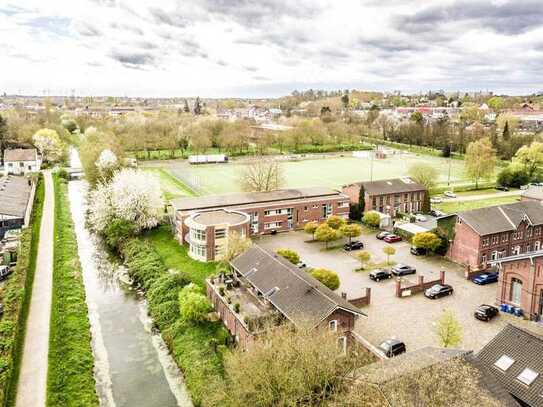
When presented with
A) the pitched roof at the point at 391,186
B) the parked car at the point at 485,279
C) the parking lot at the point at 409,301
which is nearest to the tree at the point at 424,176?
the pitched roof at the point at 391,186

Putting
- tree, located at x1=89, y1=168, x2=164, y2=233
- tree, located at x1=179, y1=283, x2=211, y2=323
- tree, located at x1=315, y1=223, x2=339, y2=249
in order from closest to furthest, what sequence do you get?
1. tree, located at x1=179, y1=283, x2=211, y2=323
2. tree, located at x1=315, y1=223, x2=339, y2=249
3. tree, located at x1=89, y1=168, x2=164, y2=233

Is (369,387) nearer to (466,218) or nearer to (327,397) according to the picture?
(327,397)

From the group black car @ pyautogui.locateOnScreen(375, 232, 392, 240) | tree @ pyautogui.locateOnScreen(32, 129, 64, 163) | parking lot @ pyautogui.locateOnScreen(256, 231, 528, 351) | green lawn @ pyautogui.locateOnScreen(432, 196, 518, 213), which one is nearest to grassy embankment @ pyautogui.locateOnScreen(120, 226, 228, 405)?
parking lot @ pyautogui.locateOnScreen(256, 231, 528, 351)

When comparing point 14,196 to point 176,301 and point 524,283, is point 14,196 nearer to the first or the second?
point 176,301

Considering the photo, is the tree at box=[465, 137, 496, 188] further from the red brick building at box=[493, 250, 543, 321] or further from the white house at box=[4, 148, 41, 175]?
the white house at box=[4, 148, 41, 175]

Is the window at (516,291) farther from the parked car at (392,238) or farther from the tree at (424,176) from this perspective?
the tree at (424,176)

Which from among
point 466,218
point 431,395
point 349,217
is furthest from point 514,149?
point 431,395

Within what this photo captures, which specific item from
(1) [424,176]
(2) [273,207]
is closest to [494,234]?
(2) [273,207]
